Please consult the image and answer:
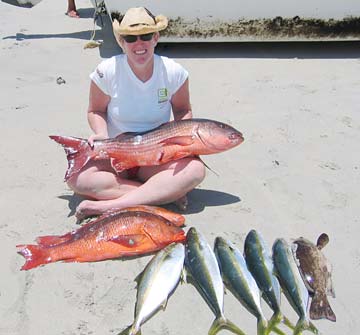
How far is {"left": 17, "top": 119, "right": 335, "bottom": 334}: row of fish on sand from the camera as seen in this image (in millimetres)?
2705

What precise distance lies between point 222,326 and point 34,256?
3.89ft

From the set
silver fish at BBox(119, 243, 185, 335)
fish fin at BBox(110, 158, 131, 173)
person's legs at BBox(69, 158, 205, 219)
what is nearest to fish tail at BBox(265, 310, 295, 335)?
silver fish at BBox(119, 243, 185, 335)

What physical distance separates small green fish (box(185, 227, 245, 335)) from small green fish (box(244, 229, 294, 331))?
0.20 metres

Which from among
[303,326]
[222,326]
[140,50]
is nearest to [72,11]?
[140,50]

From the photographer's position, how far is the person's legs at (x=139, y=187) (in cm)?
349

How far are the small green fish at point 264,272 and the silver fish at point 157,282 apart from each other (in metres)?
0.38

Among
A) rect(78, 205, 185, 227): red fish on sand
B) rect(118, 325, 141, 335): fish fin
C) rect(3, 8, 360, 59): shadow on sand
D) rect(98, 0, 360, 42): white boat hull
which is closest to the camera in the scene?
rect(118, 325, 141, 335): fish fin

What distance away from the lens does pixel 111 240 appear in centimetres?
310

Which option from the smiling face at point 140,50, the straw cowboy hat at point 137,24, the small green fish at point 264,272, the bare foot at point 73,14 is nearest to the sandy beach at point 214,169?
the small green fish at point 264,272

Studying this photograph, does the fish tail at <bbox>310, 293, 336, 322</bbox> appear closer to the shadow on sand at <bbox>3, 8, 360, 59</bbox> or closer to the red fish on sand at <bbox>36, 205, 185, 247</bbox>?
the red fish on sand at <bbox>36, 205, 185, 247</bbox>

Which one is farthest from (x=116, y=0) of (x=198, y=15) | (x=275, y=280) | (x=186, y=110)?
(x=275, y=280)

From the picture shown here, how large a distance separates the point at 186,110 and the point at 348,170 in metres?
1.39

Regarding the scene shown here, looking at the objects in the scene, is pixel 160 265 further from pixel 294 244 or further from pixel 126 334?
pixel 294 244

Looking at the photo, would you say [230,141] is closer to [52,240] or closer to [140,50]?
[140,50]
